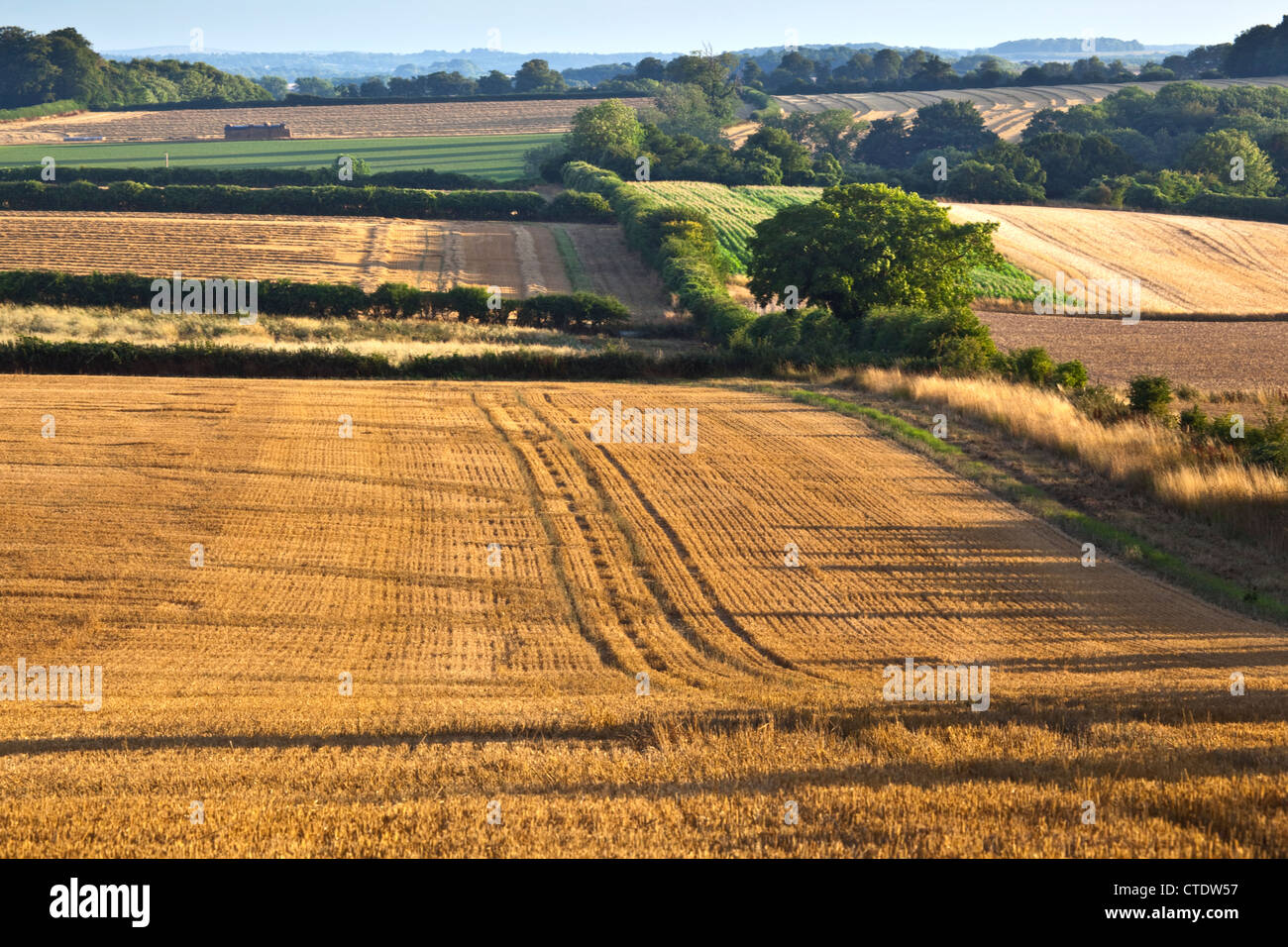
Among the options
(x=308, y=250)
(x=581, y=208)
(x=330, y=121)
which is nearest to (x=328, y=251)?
(x=308, y=250)

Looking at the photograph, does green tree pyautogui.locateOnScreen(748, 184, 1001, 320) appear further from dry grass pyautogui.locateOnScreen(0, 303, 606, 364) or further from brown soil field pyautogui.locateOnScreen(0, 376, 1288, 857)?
brown soil field pyautogui.locateOnScreen(0, 376, 1288, 857)

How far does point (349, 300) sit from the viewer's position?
46844 millimetres

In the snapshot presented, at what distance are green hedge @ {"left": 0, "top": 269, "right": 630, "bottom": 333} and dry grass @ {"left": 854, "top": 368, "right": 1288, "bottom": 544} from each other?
17.5 metres

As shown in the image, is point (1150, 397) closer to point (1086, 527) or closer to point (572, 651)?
point (1086, 527)

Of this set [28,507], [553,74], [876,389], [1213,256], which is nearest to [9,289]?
[28,507]

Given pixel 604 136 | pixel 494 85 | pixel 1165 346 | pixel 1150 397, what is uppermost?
pixel 494 85

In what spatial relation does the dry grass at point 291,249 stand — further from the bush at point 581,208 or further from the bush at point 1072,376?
the bush at point 1072,376

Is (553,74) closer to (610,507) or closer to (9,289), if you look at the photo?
(9,289)

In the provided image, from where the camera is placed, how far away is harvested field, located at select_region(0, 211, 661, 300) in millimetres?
55250

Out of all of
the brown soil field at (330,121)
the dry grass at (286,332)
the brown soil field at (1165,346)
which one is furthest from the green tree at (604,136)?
the dry grass at (286,332)

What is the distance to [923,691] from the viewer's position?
12039mm

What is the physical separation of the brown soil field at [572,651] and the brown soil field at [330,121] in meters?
86.5

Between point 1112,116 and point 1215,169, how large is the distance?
2225 cm

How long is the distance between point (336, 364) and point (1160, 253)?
51.2 metres
